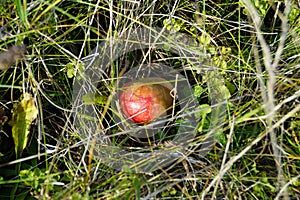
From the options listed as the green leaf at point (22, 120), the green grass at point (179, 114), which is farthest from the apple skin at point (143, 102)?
the green leaf at point (22, 120)

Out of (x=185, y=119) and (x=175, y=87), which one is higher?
(x=175, y=87)

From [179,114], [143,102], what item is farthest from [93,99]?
[179,114]

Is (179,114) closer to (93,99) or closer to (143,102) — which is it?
(143,102)

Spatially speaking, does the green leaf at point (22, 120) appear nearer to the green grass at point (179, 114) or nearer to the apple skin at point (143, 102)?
the green grass at point (179, 114)

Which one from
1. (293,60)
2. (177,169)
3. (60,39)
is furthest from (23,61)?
(293,60)

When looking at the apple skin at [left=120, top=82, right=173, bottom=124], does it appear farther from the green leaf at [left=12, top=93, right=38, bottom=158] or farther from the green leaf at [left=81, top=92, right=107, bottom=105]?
the green leaf at [left=12, top=93, right=38, bottom=158]

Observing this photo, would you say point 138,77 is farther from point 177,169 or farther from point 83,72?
point 177,169
